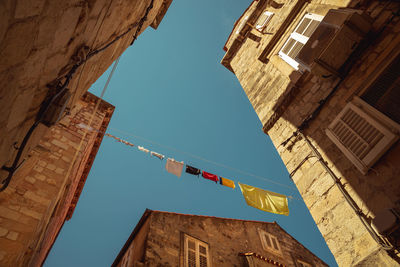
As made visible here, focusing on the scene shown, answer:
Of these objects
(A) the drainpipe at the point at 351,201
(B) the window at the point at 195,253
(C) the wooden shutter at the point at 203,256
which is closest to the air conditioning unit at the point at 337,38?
(A) the drainpipe at the point at 351,201

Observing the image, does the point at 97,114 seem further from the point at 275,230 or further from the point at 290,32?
the point at 275,230

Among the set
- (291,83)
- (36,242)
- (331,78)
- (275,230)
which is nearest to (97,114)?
(36,242)

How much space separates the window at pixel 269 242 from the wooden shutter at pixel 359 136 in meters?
9.86

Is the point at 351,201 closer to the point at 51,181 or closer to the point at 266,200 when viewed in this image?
the point at 266,200

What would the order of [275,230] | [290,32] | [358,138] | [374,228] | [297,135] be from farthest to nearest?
[275,230] < [290,32] < [297,135] < [358,138] < [374,228]

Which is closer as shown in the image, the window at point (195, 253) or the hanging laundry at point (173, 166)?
the window at point (195, 253)

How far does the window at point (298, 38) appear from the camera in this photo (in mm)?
6227

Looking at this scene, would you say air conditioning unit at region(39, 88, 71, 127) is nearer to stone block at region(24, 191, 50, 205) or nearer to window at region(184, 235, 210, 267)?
stone block at region(24, 191, 50, 205)

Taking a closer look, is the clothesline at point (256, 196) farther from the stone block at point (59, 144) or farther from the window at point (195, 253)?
the window at point (195, 253)

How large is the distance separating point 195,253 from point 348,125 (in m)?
7.61

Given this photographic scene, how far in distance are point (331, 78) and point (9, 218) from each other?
7.50 metres

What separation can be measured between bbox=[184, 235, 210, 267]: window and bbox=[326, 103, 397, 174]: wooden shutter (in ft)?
23.2

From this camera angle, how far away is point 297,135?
17.4 feet

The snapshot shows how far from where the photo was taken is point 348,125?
13.2 feet
